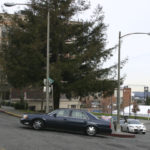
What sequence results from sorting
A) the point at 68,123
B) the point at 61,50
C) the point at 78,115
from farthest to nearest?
1. the point at 61,50
2. the point at 78,115
3. the point at 68,123

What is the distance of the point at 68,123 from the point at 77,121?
0.49 m

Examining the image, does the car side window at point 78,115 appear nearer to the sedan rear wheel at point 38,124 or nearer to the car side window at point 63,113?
the car side window at point 63,113

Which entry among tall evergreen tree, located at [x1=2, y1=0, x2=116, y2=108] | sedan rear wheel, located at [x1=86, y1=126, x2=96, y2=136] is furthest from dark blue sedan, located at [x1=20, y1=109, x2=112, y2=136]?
tall evergreen tree, located at [x1=2, y1=0, x2=116, y2=108]

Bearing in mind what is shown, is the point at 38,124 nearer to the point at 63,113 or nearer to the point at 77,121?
the point at 63,113

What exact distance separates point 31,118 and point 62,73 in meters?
14.6

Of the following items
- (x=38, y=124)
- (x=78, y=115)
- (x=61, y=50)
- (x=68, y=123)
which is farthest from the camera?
(x=61, y=50)

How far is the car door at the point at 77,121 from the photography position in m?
17.4

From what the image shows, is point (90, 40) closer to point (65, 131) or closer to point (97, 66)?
point (97, 66)

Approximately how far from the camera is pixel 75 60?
104 ft

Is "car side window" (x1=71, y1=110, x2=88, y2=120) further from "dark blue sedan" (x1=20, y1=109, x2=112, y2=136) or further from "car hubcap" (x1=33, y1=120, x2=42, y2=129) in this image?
"car hubcap" (x1=33, y1=120, x2=42, y2=129)

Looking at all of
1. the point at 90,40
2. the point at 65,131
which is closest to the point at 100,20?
the point at 90,40

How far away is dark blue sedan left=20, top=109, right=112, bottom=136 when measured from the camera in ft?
57.0

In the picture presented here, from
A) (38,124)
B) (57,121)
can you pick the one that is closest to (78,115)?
(57,121)

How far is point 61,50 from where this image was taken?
33.4 m
